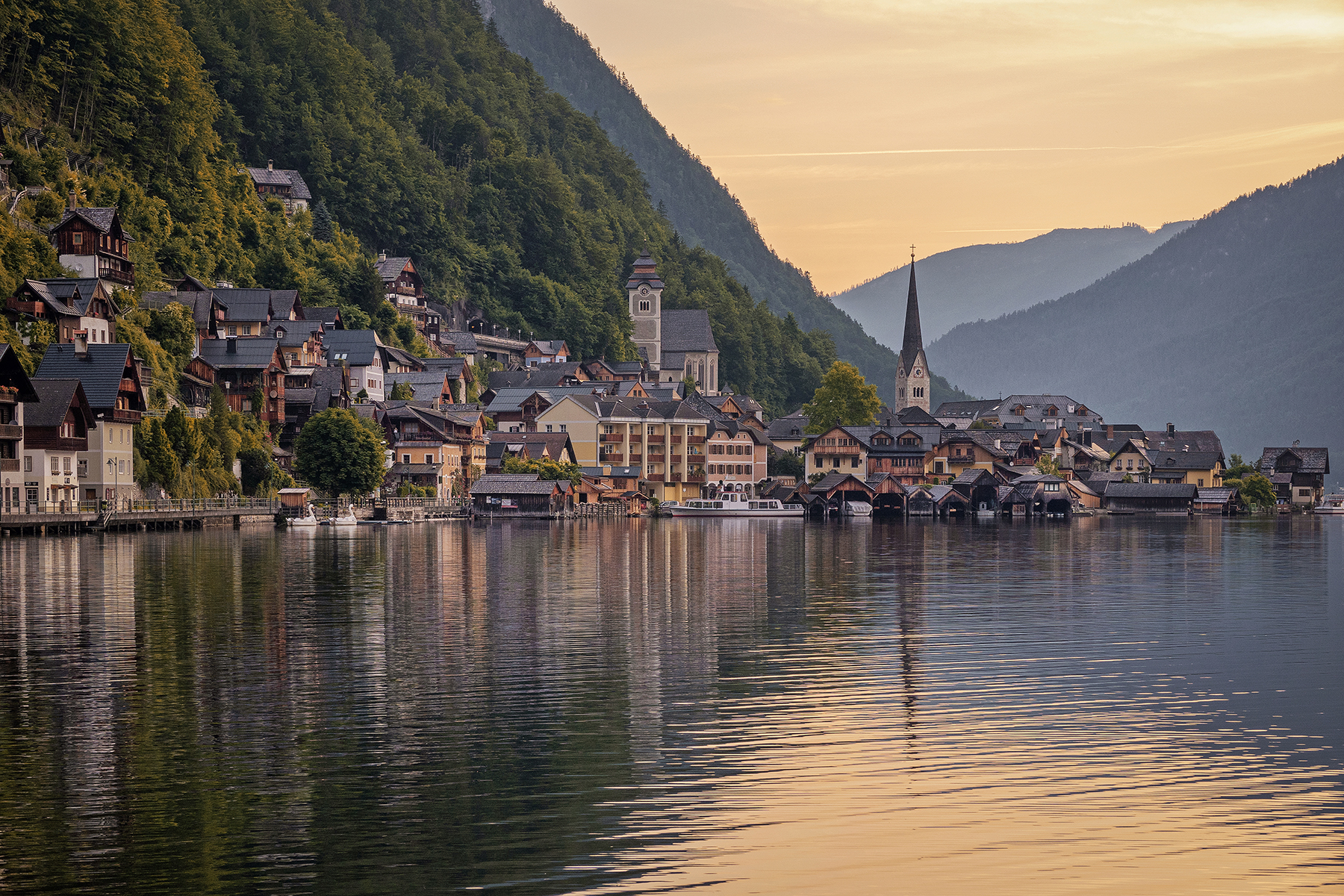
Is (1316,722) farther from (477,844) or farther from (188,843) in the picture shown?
(188,843)

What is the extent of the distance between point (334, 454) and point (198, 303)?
17.0 meters

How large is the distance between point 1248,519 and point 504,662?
12816 cm

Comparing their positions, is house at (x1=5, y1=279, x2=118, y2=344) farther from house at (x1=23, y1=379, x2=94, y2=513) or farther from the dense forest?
house at (x1=23, y1=379, x2=94, y2=513)

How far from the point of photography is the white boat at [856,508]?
459 ft

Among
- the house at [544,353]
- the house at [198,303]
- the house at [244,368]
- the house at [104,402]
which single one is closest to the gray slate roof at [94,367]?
the house at [104,402]

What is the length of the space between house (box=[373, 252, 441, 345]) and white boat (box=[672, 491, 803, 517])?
39190mm

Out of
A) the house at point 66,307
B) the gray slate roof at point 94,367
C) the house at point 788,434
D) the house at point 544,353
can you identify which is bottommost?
the house at point 788,434

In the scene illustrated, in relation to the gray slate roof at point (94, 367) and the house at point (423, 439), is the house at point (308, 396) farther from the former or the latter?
the gray slate roof at point (94, 367)

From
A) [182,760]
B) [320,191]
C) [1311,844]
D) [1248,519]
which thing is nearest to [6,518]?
[182,760]

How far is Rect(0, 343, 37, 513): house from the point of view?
7156cm

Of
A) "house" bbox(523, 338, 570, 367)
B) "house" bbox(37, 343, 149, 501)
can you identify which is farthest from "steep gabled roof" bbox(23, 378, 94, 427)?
"house" bbox(523, 338, 570, 367)

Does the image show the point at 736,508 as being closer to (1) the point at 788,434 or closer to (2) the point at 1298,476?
(1) the point at 788,434

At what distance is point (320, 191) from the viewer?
164750 mm

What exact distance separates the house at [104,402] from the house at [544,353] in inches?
3796
